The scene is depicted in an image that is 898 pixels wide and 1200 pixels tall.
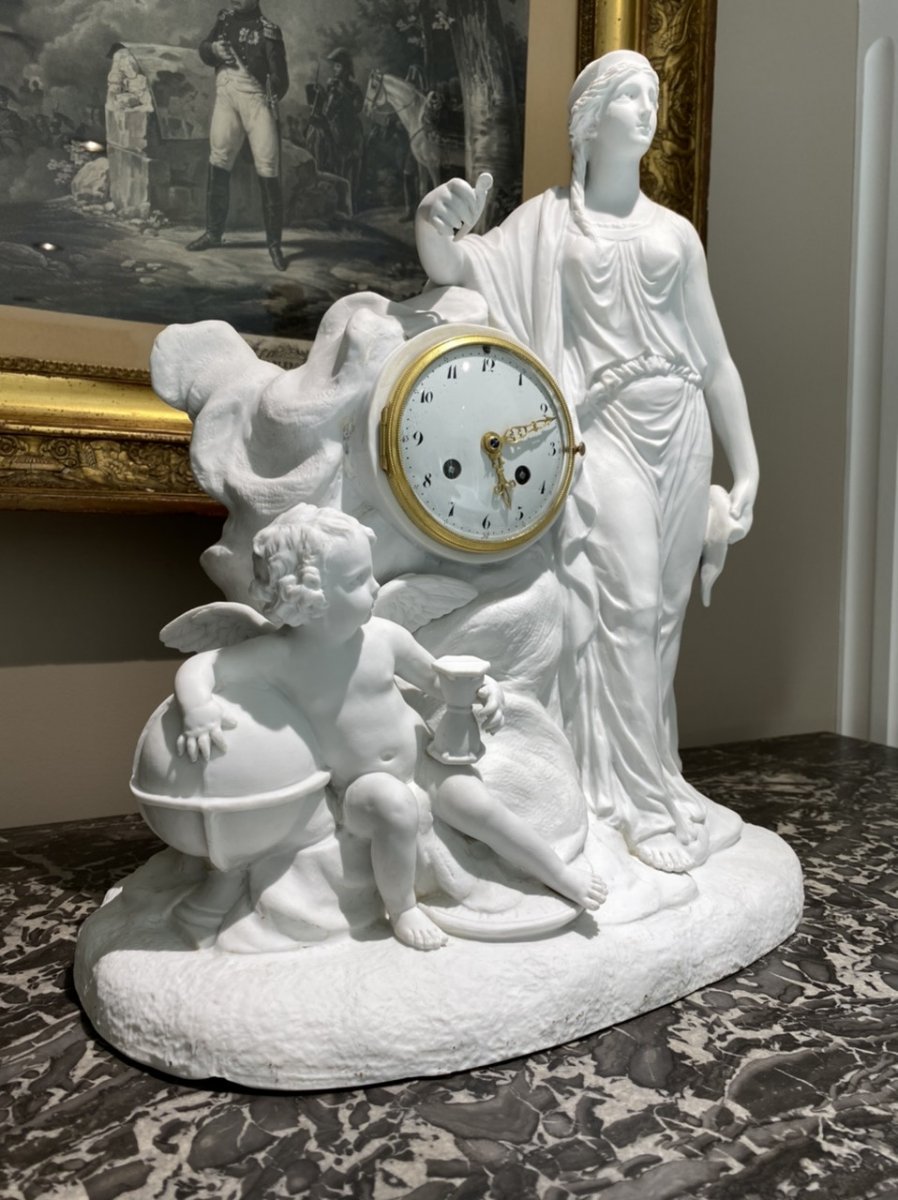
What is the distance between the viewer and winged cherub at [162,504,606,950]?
1615mm

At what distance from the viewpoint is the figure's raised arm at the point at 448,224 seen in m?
1.97

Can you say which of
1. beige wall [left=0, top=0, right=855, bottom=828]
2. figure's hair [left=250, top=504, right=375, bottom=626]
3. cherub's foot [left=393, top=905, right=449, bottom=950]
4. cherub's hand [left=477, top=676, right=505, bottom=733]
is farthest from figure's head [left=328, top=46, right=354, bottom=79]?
cherub's foot [left=393, top=905, right=449, bottom=950]

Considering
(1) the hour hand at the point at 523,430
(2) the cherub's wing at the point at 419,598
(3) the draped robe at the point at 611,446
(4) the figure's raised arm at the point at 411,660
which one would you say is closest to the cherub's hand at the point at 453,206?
(3) the draped robe at the point at 611,446

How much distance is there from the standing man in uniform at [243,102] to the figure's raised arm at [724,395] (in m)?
1.31

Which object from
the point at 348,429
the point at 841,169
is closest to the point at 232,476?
the point at 348,429

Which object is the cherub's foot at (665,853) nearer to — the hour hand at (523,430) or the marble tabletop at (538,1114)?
the marble tabletop at (538,1114)

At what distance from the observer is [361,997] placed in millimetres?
1572

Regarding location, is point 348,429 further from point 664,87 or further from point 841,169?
point 841,169

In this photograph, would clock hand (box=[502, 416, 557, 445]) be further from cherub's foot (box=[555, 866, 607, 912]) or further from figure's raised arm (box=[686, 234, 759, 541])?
cherub's foot (box=[555, 866, 607, 912])

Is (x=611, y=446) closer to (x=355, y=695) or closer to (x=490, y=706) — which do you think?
(x=490, y=706)

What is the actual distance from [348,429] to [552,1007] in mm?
1005

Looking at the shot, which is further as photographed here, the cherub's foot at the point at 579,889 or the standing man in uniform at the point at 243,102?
the standing man in uniform at the point at 243,102

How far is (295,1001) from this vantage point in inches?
61.5

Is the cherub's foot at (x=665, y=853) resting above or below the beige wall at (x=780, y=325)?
below
